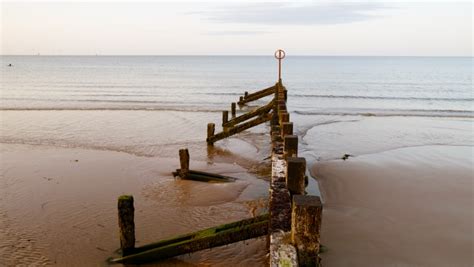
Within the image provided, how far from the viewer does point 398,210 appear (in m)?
8.15

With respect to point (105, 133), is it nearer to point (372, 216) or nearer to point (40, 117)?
point (40, 117)

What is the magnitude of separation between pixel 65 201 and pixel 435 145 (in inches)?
514

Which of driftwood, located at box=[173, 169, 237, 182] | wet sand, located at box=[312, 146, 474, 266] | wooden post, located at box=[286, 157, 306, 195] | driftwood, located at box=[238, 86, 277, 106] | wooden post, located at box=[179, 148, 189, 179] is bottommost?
wet sand, located at box=[312, 146, 474, 266]

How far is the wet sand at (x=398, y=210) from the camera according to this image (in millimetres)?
6336

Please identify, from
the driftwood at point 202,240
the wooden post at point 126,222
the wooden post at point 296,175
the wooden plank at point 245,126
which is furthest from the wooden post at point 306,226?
the wooden plank at point 245,126

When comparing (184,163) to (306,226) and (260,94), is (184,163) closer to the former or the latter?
(306,226)

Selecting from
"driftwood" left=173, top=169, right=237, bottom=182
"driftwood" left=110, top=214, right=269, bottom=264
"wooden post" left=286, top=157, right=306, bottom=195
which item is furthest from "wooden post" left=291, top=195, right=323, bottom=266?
"driftwood" left=173, top=169, right=237, bottom=182

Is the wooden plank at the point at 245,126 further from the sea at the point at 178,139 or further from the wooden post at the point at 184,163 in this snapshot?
the wooden post at the point at 184,163

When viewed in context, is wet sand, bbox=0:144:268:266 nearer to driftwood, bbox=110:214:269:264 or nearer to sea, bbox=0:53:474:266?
sea, bbox=0:53:474:266

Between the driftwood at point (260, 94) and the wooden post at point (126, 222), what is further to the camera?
the driftwood at point (260, 94)

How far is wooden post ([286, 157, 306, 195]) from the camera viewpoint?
4.34m

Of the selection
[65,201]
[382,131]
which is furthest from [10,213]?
[382,131]

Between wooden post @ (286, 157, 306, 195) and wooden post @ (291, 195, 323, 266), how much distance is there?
1.02m

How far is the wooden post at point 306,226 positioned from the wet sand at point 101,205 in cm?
274
